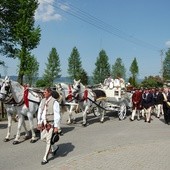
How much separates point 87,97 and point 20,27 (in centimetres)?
1657

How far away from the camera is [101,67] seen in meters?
76.7

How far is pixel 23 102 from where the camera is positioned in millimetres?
13234

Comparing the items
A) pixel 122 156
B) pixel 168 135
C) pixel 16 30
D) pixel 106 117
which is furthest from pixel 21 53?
pixel 122 156

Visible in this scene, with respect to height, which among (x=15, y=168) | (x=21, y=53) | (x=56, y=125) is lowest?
(x=15, y=168)

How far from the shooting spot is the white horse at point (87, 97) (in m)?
17.1

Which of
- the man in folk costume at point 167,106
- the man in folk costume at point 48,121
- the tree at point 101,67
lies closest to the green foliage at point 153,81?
the tree at point 101,67

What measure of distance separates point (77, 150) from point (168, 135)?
4860mm

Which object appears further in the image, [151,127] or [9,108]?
[151,127]

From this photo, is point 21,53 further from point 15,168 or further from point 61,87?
point 15,168

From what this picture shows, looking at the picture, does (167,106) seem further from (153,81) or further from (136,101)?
(153,81)

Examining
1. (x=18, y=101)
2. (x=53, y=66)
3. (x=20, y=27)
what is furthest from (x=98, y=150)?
(x=53, y=66)

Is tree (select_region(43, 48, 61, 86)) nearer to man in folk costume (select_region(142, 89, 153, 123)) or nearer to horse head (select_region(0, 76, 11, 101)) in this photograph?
man in folk costume (select_region(142, 89, 153, 123))

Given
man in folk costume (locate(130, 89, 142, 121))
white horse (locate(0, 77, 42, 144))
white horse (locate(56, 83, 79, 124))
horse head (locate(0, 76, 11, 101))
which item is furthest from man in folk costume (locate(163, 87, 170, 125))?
horse head (locate(0, 76, 11, 101))

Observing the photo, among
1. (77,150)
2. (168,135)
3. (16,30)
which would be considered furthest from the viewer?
(16,30)
